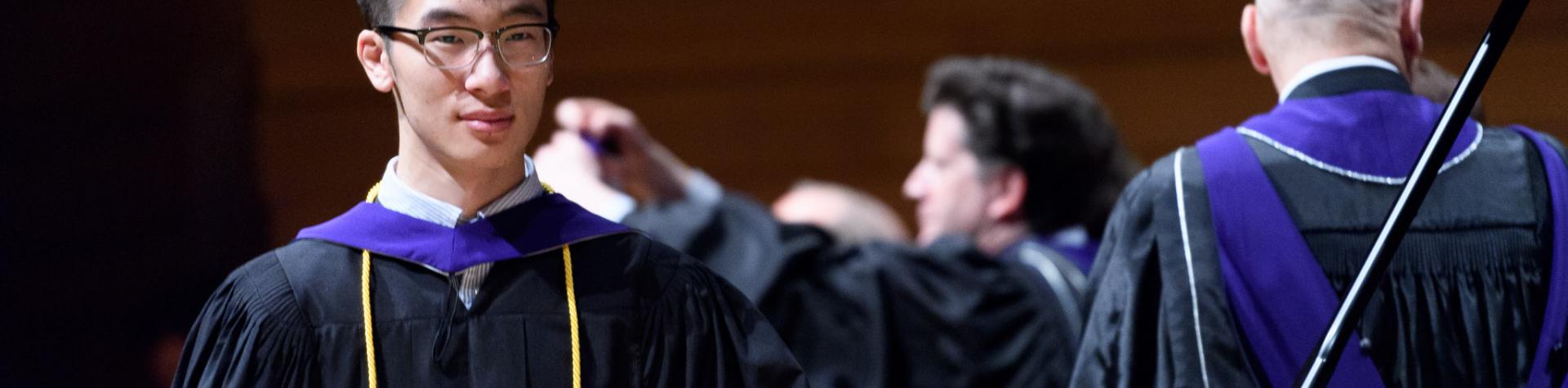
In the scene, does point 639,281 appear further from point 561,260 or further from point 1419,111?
point 1419,111

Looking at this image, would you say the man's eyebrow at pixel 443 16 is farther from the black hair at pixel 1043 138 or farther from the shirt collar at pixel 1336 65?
the black hair at pixel 1043 138

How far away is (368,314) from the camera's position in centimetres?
181

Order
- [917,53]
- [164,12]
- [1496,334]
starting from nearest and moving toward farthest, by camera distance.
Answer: [1496,334] < [164,12] < [917,53]

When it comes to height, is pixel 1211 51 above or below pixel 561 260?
below

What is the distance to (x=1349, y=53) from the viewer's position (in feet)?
7.46

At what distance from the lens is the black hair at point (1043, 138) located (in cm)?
405

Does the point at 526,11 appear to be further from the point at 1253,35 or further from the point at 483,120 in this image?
the point at 1253,35

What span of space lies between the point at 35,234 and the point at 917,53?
9.45 feet

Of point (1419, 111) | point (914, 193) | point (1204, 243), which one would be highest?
point (1419, 111)

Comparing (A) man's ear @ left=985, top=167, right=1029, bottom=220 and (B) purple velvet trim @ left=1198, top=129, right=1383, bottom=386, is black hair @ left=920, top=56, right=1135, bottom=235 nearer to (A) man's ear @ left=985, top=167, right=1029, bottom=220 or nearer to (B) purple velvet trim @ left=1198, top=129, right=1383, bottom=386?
(A) man's ear @ left=985, top=167, right=1029, bottom=220

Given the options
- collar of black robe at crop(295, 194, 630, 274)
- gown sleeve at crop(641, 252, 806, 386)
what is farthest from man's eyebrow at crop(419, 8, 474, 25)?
gown sleeve at crop(641, 252, 806, 386)

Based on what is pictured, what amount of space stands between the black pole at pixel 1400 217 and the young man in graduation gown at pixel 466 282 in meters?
0.58

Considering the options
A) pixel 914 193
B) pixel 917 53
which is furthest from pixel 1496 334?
pixel 917 53

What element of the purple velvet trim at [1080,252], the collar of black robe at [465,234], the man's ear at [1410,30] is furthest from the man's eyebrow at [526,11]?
the purple velvet trim at [1080,252]
